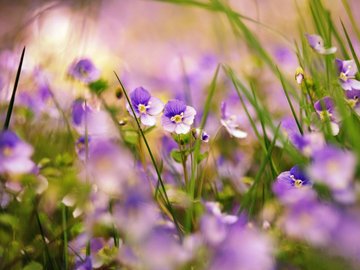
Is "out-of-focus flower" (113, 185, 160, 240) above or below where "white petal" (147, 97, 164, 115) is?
above

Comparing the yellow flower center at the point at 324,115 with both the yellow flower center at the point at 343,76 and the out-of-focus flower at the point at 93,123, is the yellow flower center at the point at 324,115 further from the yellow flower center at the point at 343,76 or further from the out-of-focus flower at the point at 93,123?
the out-of-focus flower at the point at 93,123

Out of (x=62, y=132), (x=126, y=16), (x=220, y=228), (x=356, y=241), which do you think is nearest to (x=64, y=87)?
(x=62, y=132)

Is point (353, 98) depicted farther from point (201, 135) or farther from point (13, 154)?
point (13, 154)

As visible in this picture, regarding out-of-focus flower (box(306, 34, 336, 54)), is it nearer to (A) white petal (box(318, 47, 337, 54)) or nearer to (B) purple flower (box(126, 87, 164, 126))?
(A) white petal (box(318, 47, 337, 54))

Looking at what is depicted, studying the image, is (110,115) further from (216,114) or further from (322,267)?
(216,114)

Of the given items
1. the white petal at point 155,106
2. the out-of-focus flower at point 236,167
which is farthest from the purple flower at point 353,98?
the out-of-focus flower at point 236,167

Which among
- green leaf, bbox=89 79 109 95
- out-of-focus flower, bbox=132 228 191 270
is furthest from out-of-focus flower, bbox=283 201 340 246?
green leaf, bbox=89 79 109 95

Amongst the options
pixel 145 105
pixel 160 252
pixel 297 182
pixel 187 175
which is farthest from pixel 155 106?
pixel 160 252
